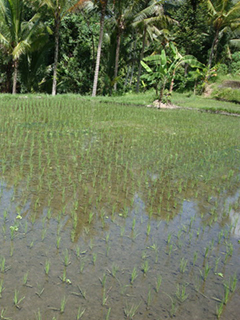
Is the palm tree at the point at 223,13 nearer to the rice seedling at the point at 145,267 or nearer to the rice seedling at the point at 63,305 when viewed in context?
the rice seedling at the point at 145,267

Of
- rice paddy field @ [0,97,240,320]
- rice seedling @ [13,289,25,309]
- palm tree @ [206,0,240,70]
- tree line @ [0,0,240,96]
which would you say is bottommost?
rice paddy field @ [0,97,240,320]

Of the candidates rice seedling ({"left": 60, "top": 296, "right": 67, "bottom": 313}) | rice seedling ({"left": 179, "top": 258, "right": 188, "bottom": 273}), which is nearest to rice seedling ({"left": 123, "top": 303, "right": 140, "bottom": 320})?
rice seedling ({"left": 60, "top": 296, "right": 67, "bottom": 313})

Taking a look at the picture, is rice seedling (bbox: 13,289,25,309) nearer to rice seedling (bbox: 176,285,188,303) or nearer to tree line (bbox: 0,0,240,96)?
rice seedling (bbox: 176,285,188,303)

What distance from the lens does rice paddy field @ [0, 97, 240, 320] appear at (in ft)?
7.09

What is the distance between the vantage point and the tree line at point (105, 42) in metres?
14.5

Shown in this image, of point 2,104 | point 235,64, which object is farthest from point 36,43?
point 235,64

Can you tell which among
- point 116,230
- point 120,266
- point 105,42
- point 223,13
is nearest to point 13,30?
point 105,42

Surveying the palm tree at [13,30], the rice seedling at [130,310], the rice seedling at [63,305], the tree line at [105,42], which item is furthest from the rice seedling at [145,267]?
the palm tree at [13,30]

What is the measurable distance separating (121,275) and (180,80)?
64.3 feet

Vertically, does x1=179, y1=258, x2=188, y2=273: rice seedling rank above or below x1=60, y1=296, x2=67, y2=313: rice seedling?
below

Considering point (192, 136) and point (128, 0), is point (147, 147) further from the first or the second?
point (128, 0)

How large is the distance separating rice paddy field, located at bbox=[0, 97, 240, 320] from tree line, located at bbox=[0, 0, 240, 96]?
8826mm

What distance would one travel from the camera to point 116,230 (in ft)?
10.1

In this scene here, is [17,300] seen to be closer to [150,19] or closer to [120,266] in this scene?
[120,266]
